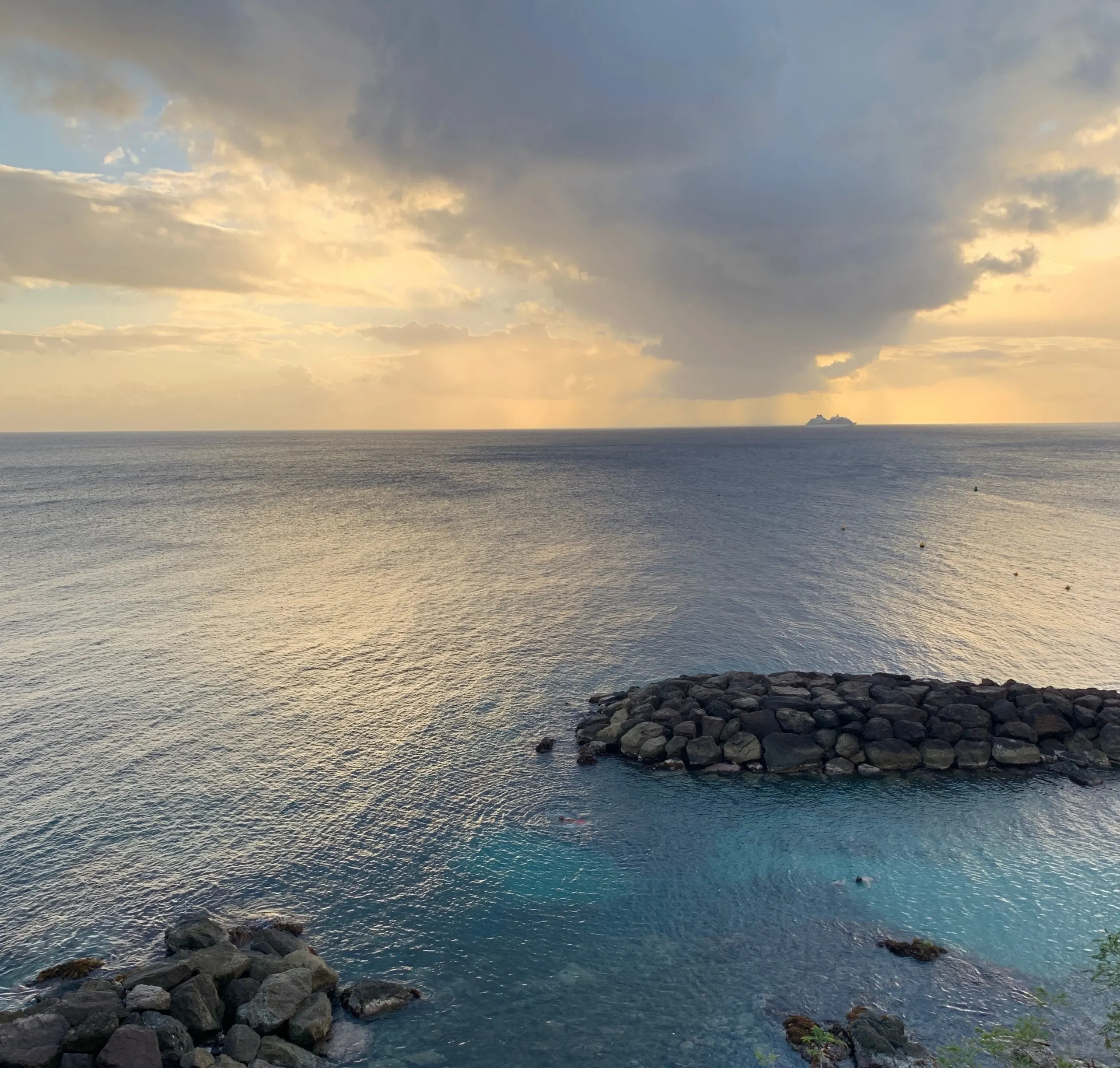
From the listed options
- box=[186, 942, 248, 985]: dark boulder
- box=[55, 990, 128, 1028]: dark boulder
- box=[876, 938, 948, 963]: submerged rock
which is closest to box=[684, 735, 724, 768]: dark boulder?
box=[876, 938, 948, 963]: submerged rock

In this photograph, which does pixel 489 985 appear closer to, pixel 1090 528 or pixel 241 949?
pixel 241 949

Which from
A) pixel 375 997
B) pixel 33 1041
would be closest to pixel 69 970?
pixel 33 1041

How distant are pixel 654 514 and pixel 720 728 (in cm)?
10473

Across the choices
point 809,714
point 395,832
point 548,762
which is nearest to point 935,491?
point 809,714

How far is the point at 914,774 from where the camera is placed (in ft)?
150

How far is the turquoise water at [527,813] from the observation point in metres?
29.2

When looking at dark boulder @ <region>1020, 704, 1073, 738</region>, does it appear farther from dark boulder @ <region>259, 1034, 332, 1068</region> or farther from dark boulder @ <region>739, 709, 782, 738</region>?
dark boulder @ <region>259, 1034, 332, 1068</region>

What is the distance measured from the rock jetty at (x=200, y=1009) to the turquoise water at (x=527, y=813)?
152cm

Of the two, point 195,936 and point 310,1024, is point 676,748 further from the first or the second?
point 195,936

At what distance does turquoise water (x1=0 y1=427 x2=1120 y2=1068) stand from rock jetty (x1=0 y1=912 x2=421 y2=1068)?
152 cm

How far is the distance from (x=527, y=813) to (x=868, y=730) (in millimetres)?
23601

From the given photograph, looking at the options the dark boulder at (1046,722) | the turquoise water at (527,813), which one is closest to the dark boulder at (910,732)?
the turquoise water at (527,813)

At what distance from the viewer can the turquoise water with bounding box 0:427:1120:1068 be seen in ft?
95.7

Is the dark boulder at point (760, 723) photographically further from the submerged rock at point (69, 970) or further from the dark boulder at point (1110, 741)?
the submerged rock at point (69, 970)
